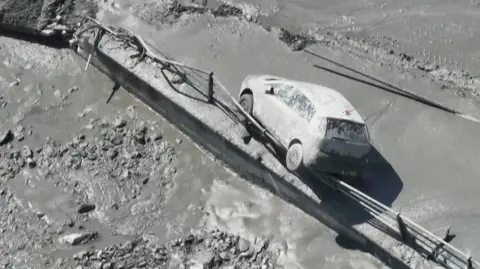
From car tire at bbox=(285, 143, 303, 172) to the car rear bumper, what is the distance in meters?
0.22

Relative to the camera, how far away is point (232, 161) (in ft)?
47.8

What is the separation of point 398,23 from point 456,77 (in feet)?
6.21

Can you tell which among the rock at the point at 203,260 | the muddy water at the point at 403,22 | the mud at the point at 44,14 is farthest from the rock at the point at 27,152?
the muddy water at the point at 403,22

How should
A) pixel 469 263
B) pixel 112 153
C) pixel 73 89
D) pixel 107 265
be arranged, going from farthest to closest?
pixel 73 89 < pixel 112 153 < pixel 107 265 < pixel 469 263

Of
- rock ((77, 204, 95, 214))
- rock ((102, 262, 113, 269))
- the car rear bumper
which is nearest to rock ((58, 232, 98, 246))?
rock ((77, 204, 95, 214))

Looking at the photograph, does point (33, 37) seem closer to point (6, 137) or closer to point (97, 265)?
point (6, 137)

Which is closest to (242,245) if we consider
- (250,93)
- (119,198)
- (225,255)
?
(225,255)

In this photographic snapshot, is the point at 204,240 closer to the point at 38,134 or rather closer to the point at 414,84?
the point at 38,134

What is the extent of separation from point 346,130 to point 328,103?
654mm

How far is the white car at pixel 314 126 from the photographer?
13047 mm

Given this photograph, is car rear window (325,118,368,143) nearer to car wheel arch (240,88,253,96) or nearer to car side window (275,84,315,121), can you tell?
car side window (275,84,315,121)

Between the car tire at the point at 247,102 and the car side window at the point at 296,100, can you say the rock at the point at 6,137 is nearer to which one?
the car tire at the point at 247,102

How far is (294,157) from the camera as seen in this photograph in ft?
43.6

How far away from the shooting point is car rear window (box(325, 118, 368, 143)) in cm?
1305
